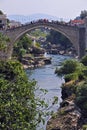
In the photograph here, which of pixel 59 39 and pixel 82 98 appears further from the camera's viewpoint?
pixel 59 39

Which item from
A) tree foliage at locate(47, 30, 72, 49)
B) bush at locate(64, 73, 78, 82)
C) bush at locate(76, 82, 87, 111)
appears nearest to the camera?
bush at locate(76, 82, 87, 111)

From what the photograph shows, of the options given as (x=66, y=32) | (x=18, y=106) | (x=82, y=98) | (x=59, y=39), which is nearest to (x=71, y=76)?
(x=82, y=98)

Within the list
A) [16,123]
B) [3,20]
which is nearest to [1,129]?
[16,123]

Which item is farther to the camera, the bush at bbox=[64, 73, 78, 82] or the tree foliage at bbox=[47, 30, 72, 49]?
the tree foliage at bbox=[47, 30, 72, 49]

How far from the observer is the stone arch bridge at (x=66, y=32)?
9515 cm

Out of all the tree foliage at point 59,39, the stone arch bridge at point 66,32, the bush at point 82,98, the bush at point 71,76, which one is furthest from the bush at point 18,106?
the tree foliage at point 59,39

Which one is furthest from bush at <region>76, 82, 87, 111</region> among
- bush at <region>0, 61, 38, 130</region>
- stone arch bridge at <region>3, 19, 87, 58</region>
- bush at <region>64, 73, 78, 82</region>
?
stone arch bridge at <region>3, 19, 87, 58</region>

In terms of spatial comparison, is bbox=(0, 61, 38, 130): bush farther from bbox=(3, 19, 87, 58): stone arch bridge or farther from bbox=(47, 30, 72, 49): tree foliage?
bbox=(47, 30, 72, 49): tree foliage

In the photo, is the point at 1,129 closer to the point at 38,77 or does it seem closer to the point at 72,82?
the point at 72,82

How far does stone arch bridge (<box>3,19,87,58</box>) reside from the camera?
95150 millimetres

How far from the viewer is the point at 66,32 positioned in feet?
318

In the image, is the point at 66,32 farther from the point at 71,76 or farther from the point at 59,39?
the point at 71,76

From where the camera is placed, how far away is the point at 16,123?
22094 millimetres

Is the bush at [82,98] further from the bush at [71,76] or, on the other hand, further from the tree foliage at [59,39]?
the tree foliage at [59,39]
